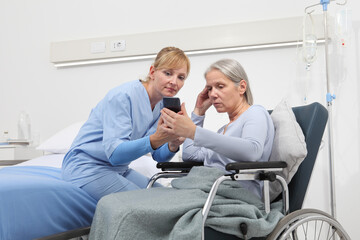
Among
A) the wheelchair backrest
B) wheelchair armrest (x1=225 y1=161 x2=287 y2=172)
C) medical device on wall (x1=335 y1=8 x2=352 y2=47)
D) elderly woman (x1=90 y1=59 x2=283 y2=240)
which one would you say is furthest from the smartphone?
A: medical device on wall (x1=335 y1=8 x2=352 y2=47)

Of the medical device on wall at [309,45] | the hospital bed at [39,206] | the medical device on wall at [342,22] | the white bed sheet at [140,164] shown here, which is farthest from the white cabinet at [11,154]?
the medical device on wall at [342,22]

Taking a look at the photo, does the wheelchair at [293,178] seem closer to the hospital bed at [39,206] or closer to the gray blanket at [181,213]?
the gray blanket at [181,213]

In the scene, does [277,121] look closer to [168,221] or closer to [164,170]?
[164,170]

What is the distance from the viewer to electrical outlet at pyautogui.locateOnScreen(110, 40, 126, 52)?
10.3ft

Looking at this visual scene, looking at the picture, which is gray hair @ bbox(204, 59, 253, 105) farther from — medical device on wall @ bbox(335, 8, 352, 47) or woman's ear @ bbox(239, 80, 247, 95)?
medical device on wall @ bbox(335, 8, 352, 47)

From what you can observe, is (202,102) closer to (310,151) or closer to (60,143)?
(310,151)

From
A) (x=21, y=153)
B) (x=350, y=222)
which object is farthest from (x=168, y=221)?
(x=21, y=153)

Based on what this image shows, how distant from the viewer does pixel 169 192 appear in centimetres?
143

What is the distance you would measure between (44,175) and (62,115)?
161cm

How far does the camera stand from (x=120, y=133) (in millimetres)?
1699

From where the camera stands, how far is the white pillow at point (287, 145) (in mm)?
1473

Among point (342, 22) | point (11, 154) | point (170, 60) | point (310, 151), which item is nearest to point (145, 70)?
point (11, 154)

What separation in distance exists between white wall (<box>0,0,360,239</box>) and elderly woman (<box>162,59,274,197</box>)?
1145 mm

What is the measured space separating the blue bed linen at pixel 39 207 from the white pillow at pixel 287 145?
83 centimetres
